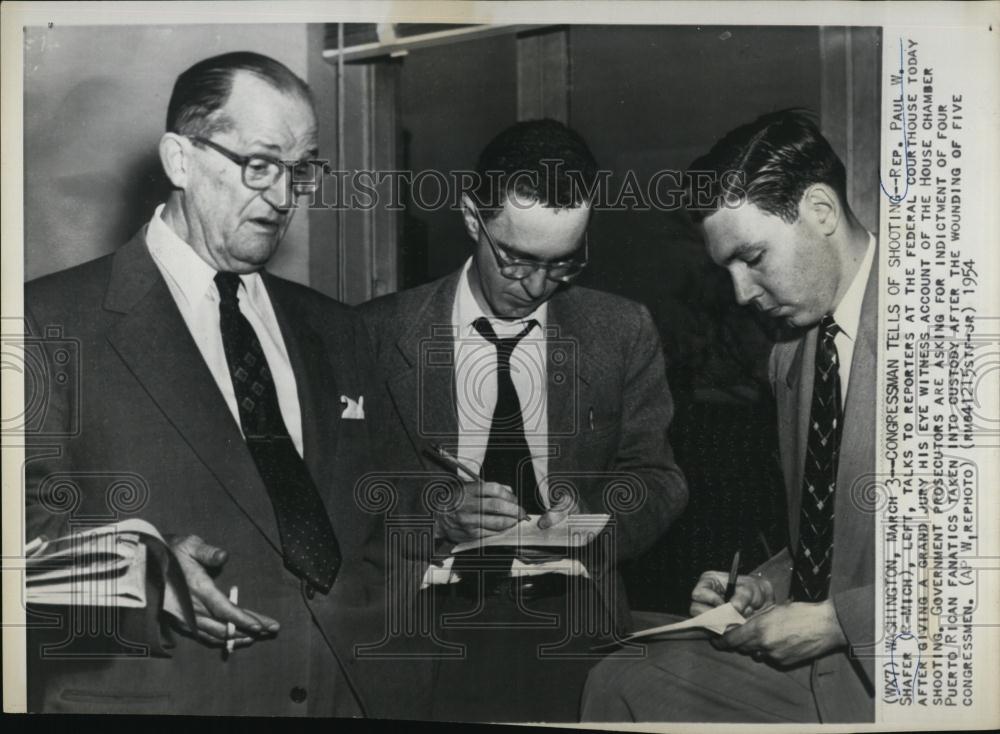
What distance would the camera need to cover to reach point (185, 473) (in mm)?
3361

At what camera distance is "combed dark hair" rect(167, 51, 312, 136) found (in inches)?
132

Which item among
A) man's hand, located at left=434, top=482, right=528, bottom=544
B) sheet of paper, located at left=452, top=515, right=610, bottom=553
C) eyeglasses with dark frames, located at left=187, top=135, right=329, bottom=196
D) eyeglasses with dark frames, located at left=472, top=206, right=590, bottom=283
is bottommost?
sheet of paper, located at left=452, top=515, right=610, bottom=553

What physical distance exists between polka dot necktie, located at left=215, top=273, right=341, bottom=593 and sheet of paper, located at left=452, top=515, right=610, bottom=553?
0.37 m

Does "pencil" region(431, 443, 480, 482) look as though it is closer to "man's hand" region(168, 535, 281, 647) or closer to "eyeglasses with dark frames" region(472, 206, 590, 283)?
"eyeglasses with dark frames" region(472, 206, 590, 283)

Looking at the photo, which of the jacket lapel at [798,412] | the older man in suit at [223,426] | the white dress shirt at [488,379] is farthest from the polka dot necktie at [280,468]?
the jacket lapel at [798,412]

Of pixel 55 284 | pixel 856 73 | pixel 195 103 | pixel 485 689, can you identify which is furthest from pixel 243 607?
pixel 856 73

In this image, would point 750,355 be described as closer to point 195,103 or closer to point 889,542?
point 889,542

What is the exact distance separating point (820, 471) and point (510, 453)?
866 mm

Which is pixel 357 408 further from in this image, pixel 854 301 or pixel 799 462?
pixel 854 301

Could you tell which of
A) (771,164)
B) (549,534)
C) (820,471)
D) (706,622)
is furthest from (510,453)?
(771,164)

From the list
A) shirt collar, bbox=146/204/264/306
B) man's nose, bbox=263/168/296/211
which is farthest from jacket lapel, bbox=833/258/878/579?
shirt collar, bbox=146/204/264/306

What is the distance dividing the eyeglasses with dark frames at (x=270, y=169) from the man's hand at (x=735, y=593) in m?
1.55

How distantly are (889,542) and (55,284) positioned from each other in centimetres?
245

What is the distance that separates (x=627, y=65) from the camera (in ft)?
11.1
